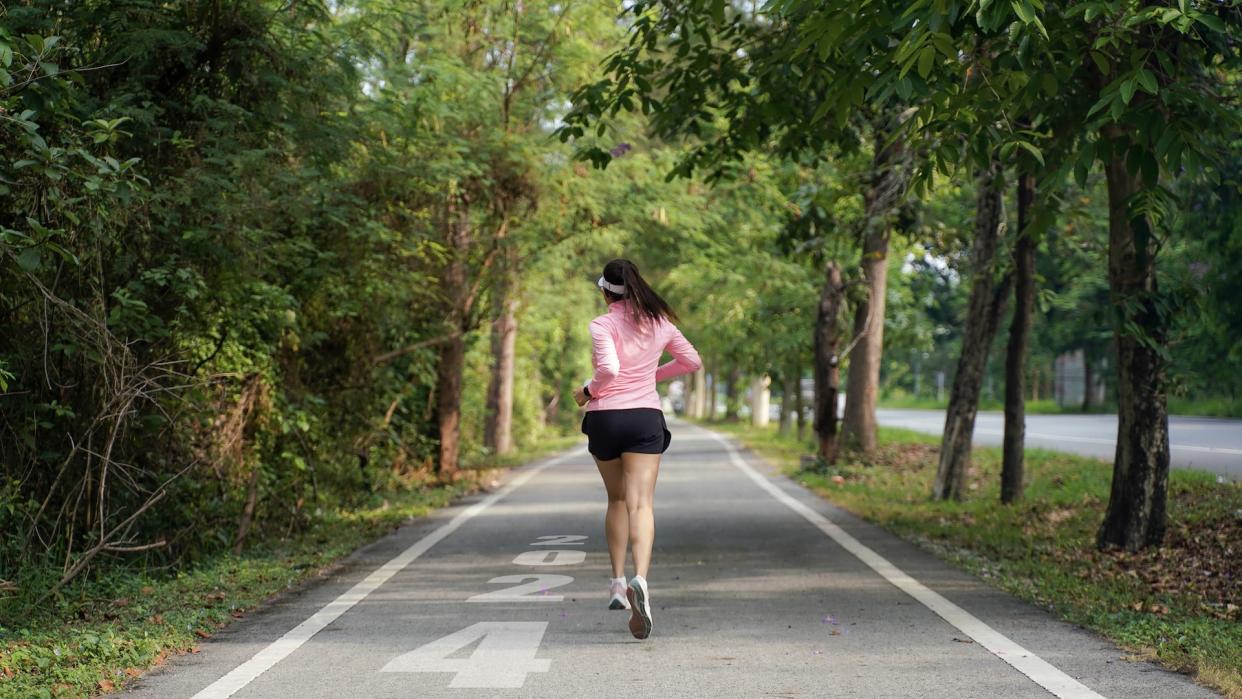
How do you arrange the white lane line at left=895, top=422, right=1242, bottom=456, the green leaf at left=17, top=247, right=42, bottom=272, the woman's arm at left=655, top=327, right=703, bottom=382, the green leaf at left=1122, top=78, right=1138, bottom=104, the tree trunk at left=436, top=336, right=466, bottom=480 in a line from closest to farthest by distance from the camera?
the green leaf at left=17, top=247, right=42, bottom=272 < the green leaf at left=1122, top=78, right=1138, bottom=104 < the woman's arm at left=655, top=327, right=703, bottom=382 < the tree trunk at left=436, top=336, right=466, bottom=480 < the white lane line at left=895, top=422, right=1242, bottom=456

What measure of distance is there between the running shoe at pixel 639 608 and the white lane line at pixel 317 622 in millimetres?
1672

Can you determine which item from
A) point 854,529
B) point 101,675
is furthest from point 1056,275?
point 101,675

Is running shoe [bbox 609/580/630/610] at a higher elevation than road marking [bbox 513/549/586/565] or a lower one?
higher

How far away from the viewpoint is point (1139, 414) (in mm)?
10141

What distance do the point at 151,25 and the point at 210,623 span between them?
3960mm

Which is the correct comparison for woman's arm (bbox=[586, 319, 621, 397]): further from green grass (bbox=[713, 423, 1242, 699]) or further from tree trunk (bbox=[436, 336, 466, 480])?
tree trunk (bbox=[436, 336, 466, 480])

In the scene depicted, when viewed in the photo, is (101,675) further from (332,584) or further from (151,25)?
(151,25)

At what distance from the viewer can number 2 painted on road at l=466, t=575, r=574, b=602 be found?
832 cm

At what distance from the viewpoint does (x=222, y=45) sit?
9414 mm

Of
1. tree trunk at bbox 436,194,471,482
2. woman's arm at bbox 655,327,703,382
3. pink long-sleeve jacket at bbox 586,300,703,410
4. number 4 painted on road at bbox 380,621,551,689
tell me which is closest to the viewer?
number 4 painted on road at bbox 380,621,551,689

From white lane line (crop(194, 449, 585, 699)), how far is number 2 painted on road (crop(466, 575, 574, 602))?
0.77 meters

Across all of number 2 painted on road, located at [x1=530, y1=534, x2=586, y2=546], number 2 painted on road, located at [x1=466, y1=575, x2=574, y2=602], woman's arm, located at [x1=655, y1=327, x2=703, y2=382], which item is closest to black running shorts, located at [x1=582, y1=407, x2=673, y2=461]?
woman's arm, located at [x1=655, y1=327, x2=703, y2=382]

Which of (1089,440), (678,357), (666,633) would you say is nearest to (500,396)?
(1089,440)

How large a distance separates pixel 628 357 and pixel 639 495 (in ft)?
2.39
